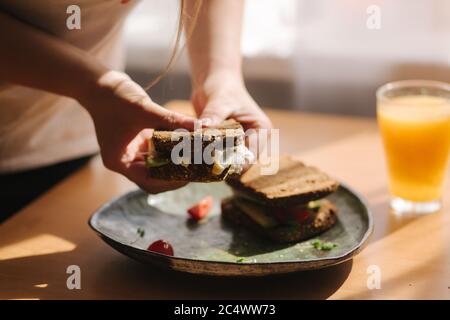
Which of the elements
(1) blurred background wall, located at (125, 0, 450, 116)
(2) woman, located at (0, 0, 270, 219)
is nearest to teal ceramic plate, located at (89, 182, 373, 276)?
(2) woman, located at (0, 0, 270, 219)

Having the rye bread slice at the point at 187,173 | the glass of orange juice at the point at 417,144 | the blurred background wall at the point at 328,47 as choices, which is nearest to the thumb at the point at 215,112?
the rye bread slice at the point at 187,173

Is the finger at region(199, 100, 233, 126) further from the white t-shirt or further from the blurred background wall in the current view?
the blurred background wall

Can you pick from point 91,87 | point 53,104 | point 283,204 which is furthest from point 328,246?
point 53,104

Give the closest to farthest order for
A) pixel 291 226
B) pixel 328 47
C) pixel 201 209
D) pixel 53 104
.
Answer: pixel 291 226 < pixel 201 209 < pixel 53 104 < pixel 328 47

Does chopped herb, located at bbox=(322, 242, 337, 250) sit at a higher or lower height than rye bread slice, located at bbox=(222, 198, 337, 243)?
lower

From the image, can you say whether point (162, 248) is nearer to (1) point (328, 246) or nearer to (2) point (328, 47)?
(1) point (328, 246)

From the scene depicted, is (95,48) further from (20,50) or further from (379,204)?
(379,204)
